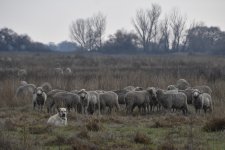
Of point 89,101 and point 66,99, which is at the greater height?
point 66,99

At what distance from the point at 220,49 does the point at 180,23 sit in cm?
1049

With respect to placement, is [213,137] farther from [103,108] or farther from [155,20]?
[155,20]

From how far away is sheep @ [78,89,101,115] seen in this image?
21.5 metres

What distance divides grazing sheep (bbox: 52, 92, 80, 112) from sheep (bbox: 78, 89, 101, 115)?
1.02ft

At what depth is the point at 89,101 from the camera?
2170 cm

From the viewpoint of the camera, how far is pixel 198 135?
13.7 m

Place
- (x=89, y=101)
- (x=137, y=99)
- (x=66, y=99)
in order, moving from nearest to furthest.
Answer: (x=66, y=99), (x=89, y=101), (x=137, y=99)

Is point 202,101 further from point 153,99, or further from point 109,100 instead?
point 109,100

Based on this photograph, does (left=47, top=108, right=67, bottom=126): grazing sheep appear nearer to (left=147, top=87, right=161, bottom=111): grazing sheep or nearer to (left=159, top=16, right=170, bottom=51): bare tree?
(left=147, top=87, right=161, bottom=111): grazing sheep

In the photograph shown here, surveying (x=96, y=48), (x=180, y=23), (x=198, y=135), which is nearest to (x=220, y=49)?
(x=180, y=23)

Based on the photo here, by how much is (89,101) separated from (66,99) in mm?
1115

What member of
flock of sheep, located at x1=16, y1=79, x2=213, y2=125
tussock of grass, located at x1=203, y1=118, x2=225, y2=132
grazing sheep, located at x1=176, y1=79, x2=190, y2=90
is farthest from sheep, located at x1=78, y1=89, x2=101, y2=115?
tussock of grass, located at x1=203, y1=118, x2=225, y2=132

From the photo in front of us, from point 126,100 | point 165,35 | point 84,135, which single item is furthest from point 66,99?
point 165,35

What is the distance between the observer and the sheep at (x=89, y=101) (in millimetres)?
21469
